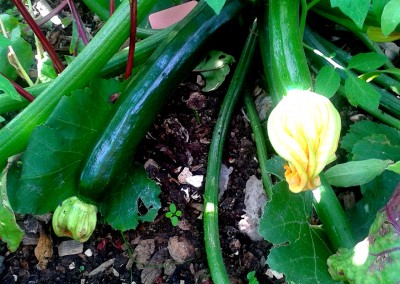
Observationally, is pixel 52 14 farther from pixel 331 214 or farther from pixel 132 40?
pixel 331 214

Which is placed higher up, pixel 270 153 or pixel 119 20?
pixel 119 20

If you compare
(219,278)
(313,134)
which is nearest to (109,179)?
(219,278)

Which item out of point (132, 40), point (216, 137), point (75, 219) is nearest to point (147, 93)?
point (132, 40)

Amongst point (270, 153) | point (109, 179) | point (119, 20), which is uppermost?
point (119, 20)

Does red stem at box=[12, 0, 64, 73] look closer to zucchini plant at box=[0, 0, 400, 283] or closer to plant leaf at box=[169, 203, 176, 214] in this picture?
zucchini plant at box=[0, 0, 400, 283]

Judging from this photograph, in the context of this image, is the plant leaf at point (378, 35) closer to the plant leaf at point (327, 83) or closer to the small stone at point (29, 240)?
the plant leaf at point (327, 83)

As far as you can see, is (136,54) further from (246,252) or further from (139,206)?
(246,252)
